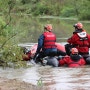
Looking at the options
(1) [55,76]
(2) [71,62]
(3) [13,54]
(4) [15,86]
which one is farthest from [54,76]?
(4) [15,86]

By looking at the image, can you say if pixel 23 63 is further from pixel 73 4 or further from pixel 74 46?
pixel 73 4

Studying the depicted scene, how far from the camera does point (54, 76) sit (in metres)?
10.9

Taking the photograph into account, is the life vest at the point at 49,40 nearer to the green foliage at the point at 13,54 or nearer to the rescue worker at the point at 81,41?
the rescue worker at the point at 81,41

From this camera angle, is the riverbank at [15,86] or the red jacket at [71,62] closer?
the riverbank at [15,86]

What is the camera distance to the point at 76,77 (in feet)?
34.6

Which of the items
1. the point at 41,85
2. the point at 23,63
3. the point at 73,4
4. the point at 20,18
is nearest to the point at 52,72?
the point at 23,63

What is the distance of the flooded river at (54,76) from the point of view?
30.3ft

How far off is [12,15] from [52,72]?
5.85 feet

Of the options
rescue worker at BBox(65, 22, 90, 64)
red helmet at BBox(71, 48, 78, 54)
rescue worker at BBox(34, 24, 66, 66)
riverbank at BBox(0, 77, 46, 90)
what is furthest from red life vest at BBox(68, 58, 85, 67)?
riverbank at BBox(0, 77, 46, 90)

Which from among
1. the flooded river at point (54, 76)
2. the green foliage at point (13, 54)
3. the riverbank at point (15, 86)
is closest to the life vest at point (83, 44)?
the flooded river at point (54, 76)

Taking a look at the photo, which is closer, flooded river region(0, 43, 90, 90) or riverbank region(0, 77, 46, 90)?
riverbank region(0, 77, 46, 90)

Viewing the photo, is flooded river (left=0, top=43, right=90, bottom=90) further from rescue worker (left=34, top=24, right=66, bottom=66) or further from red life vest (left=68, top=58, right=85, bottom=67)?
rescue worker (left=34, top=24, right=66, bottom=66)

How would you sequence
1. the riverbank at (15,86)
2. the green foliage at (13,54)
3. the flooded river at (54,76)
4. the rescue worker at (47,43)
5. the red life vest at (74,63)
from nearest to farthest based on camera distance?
1. the riverbank at (15,86)
2. the flooded river at (54,76)
3. the green foliage at (13,54)
4. the red life vest at (74,63)
5. the rescue worker at (47,43)

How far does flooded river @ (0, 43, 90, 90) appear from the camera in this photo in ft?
30.3
